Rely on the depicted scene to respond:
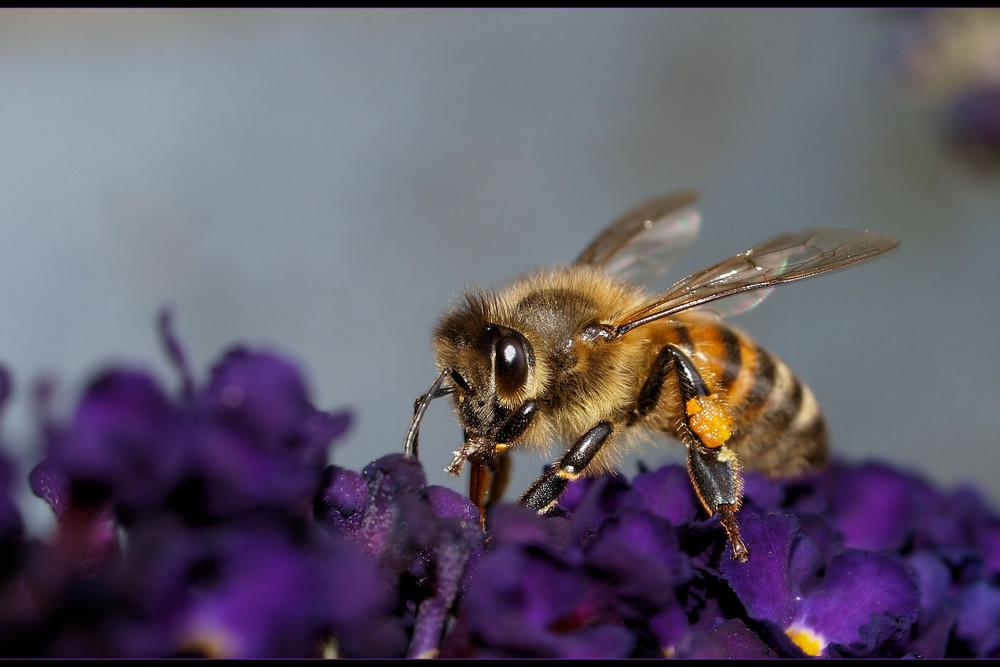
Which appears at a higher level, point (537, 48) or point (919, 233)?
point (537, 48)

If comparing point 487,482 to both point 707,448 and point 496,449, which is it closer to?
point 496,449

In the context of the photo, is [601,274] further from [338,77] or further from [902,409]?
[338,77]

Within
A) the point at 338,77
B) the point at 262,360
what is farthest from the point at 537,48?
the point at 262,360

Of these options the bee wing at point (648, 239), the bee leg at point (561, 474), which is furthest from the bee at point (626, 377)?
the bee wing at point (648, 239)

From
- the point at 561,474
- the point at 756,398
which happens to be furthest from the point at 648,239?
the point at 561,474

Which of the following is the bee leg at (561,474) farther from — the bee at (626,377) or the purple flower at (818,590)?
the purple flower at (818,590)

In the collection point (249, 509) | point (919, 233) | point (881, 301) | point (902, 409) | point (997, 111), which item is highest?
point (249, 509)
